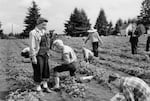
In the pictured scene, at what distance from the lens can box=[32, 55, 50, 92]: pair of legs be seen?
22.3ft

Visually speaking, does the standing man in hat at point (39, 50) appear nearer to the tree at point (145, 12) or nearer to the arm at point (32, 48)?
the arm at point (32, 48)

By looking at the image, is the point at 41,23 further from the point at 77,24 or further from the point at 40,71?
the point at 77,24

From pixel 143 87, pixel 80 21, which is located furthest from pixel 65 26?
pixel 143 87

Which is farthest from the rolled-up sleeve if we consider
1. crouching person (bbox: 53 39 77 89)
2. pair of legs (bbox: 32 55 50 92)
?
crouching person (bbox: 53 39 77 89)

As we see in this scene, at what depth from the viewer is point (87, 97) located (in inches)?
253

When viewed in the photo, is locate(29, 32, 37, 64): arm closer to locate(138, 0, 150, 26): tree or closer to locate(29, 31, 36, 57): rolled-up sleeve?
locate(29, 31, 36, 57): rolled-up sleeve

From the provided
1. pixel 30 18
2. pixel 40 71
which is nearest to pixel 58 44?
pixel 40 71

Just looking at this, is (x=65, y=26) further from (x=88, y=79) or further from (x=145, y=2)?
(x=88, y=79)

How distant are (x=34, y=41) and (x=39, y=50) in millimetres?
281

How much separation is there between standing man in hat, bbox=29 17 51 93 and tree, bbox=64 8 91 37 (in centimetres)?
5279

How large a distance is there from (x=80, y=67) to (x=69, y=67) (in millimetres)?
3041

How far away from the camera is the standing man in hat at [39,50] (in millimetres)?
6629

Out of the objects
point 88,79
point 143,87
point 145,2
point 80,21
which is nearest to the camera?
point 143,87

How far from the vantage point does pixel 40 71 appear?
269 inches
